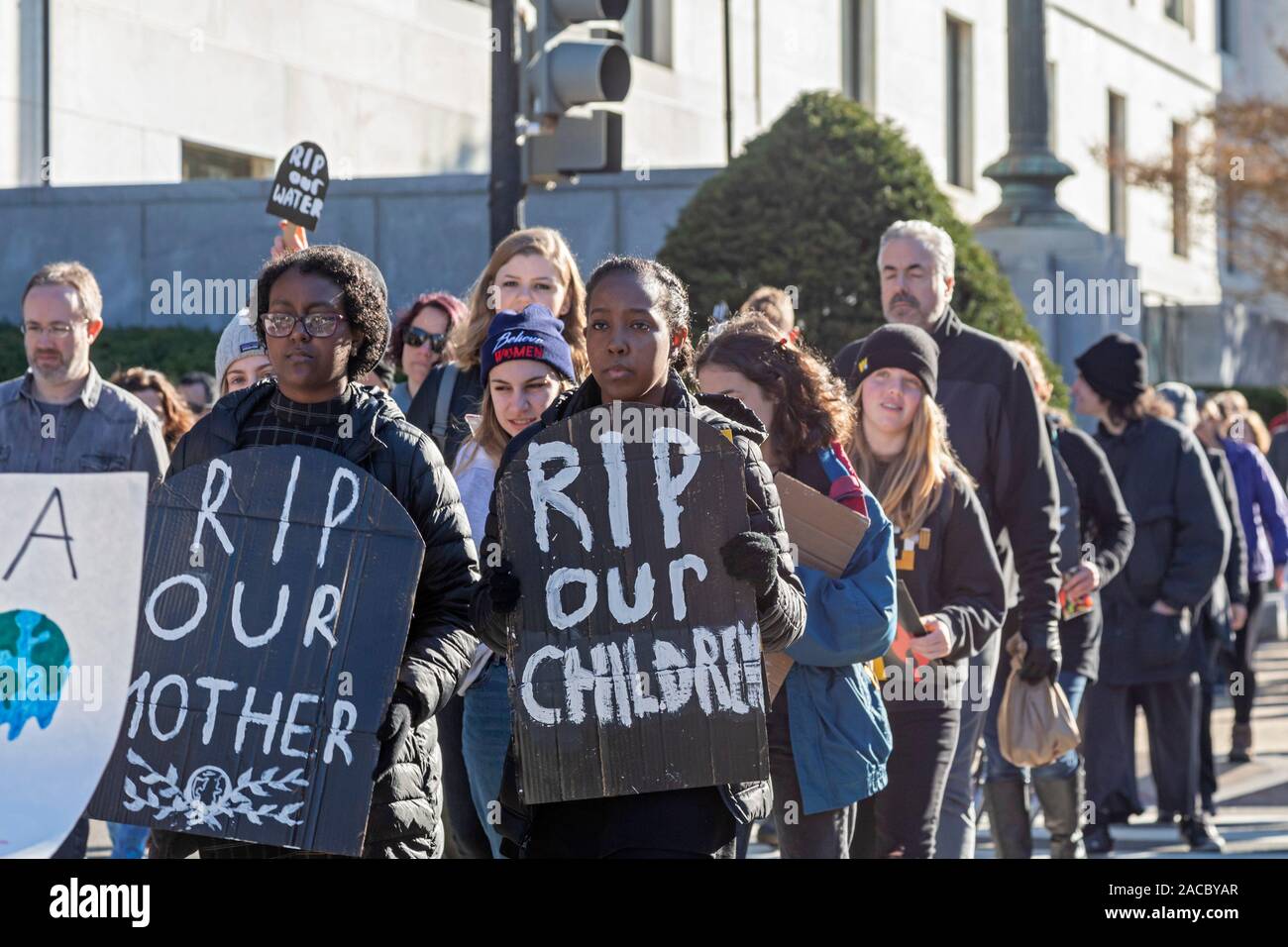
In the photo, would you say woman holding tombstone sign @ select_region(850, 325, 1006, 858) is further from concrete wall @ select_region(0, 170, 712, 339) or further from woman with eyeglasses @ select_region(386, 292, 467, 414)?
concrete wall @ select_region(0, 170, 712, 339)

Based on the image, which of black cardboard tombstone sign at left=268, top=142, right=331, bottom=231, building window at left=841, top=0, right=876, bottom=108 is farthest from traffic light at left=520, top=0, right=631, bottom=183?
building window at left=841, top=0, right=876, bottom=108

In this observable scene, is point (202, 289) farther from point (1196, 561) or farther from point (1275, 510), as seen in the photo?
point (1196, 561)

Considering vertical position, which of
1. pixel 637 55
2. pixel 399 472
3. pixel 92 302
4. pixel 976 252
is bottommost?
pixel 399 472

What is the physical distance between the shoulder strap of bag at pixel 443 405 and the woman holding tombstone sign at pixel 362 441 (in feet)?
6.83

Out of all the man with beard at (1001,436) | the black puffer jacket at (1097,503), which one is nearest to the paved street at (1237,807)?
the black puffer jacket at (1097,503)

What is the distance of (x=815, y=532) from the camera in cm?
532

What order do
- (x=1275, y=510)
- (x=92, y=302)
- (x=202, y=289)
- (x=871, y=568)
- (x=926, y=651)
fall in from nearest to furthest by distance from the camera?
(x=871, y=568)
(x=926, y=651)
(x=92, y=302)
(x=1275, y=510)
(x=202, y=289)

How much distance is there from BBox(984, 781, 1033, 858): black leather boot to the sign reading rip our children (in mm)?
3023

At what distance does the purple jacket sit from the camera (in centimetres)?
1265

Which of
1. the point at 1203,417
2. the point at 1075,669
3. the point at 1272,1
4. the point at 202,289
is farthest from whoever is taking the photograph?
the point at 1272,1

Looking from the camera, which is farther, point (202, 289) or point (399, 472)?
point (202, 289)

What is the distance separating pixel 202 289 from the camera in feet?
55.0

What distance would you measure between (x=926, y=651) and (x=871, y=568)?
80cm
